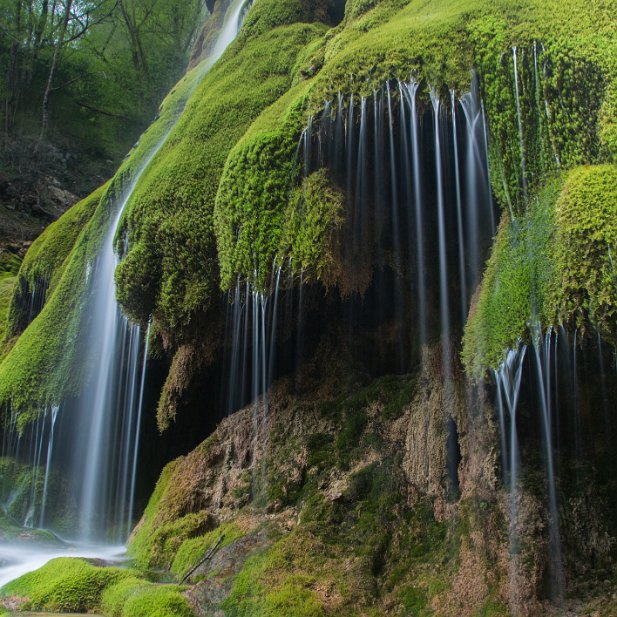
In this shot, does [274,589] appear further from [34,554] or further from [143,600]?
[34,554]

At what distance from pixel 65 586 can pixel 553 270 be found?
4907mm

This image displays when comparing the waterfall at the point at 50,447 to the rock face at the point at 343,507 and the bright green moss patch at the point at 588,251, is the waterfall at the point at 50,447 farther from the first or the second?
the bright green moss patch at the point at 588,251

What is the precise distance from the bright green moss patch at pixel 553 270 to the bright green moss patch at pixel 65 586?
Result: 3.77 metres

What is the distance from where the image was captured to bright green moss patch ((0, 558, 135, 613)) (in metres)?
5.55

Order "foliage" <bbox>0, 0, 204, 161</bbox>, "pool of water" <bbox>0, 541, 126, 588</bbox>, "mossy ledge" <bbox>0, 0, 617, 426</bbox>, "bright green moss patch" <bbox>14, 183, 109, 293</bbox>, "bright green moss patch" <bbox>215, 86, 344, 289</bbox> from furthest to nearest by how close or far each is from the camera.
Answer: "foliage" <bbox>0, 0, 204, 161</bbox> < "bright green moss patch" <bbox>14, 183, 109, 293</bbox> < "pool of water" <bbox>0, 541, 126, 588</bbox> < "bright green moss patch" <bbox>215, 86, 344, 289</bbox> < "mossy ledge" <bbox>0, 0, 617, 426</bbox>

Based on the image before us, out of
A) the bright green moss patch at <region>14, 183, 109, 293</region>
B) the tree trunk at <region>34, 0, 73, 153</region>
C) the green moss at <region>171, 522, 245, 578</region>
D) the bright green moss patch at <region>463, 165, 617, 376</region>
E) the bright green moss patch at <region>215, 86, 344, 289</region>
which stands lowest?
the green moss at <region>171, 522, 245, 578</region>

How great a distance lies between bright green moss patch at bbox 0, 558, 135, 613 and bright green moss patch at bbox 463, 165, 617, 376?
3774mm

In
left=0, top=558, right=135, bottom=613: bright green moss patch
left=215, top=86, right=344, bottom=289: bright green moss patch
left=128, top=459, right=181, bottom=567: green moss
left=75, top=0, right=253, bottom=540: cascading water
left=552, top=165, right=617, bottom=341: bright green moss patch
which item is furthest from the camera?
left=75, top=0, right=253, bottom=540: cascading water

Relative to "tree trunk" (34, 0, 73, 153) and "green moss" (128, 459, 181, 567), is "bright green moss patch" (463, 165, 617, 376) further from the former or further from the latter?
"tree trunk" (34, 0, 73, 153)

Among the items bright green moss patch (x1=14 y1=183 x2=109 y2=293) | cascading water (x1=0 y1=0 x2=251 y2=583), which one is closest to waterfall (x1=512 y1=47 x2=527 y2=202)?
cascading water (x1=0 y1=0 x2=251 y2=583)

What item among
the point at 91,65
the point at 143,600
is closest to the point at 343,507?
the point at 143,600

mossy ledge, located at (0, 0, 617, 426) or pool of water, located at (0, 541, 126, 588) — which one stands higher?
mossy ledge, located at (0, 0, 617, 426)

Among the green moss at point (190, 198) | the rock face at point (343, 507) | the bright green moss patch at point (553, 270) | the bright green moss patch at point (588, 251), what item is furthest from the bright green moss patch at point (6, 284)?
the bright green moss patch at point (588, 251)

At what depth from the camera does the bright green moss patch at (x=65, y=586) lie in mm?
5547
